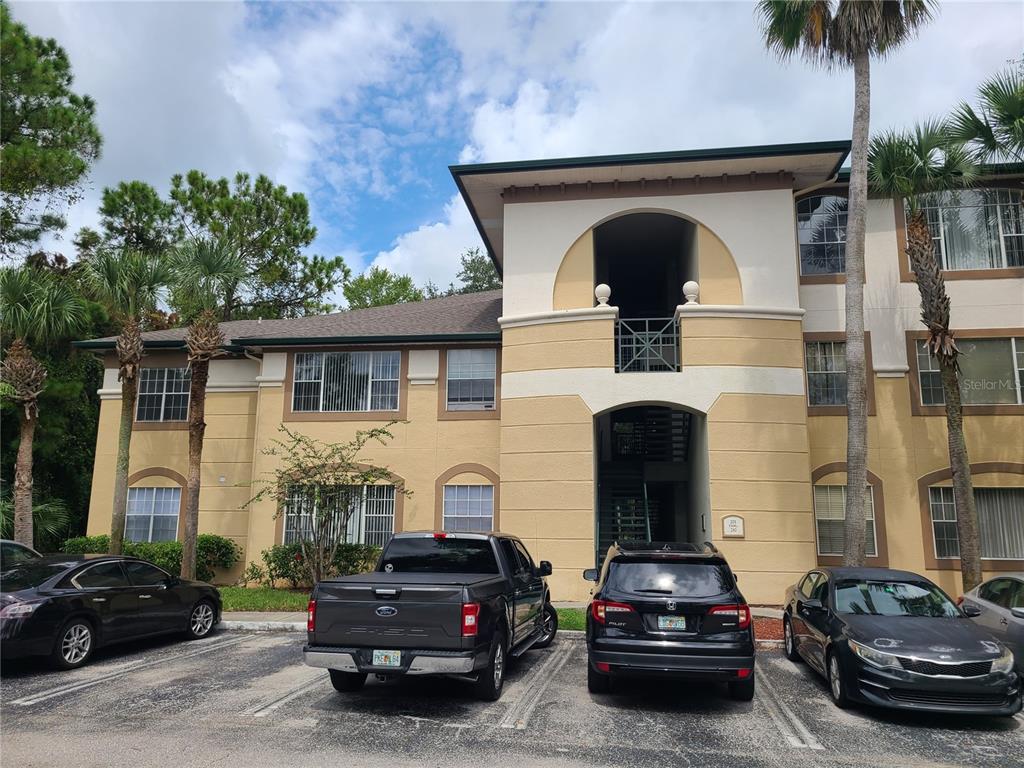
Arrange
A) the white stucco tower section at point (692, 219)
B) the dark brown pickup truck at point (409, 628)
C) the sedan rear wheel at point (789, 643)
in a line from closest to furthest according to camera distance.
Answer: the dark brown pickup truck at point (409, 628), the sedan rear wheel at point (789, 643), the white stucco tower section at point (692, 219)

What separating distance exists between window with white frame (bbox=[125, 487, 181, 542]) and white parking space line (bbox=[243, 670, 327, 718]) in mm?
11535

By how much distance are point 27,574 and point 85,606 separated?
32.3 inches

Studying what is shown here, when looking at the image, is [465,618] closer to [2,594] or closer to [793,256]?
[2,594]

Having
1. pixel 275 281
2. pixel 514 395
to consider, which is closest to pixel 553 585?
pixel 514 395

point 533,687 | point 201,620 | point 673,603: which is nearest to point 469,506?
point 201,620

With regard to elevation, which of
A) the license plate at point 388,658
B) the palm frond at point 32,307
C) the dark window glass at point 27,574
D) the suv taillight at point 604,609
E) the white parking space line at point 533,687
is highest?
the palm frond at point 32,307

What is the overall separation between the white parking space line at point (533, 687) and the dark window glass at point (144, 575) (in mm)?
5827

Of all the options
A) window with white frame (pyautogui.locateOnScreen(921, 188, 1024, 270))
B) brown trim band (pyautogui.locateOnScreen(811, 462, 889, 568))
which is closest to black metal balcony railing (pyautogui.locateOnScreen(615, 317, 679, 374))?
brown trim band (pyautogui.locateOnScreen(811, 462, 889, 568))

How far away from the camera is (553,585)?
1559cm

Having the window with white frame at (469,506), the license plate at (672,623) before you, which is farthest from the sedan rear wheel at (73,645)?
the window with white frame at (469,506)

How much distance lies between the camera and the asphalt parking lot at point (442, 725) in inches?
245

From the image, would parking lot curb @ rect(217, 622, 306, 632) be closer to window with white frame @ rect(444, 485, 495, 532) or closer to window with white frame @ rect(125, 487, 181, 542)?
window with white frame @ rect(444, 485, 495, 532)

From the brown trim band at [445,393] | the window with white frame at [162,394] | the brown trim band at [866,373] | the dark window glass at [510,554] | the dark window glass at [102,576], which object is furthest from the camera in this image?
the window with white frame at [162,394]

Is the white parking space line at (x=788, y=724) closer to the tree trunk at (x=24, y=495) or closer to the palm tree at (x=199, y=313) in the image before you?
the palm tree at (x=199, y=313)
